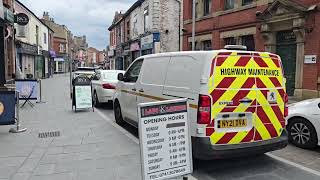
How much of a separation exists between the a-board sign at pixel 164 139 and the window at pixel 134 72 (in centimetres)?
390

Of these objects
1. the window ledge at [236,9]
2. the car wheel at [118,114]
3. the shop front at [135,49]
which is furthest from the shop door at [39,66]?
the car wheel at [118,114]

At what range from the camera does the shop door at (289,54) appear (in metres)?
14.6

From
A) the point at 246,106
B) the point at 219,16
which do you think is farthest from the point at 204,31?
the point at 246,106

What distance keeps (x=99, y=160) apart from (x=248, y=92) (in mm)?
2855

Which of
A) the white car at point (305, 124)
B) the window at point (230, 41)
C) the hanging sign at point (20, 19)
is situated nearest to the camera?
the white car at point (305, 124)

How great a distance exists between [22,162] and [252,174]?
3949mm

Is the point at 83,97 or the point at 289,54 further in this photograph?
the point at 289,54

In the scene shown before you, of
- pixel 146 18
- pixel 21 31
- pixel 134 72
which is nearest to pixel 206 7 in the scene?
pixel 146 18

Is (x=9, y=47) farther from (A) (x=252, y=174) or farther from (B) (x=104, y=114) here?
(A) (x=252, y=174)

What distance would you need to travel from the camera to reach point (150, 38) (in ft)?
95.3

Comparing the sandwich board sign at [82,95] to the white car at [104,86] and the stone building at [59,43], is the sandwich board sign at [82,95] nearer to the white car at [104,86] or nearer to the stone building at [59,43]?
the white car at [104,86]

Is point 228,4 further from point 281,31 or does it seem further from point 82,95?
point 82,95

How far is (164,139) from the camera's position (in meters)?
3.76

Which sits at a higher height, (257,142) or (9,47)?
(9,47)
